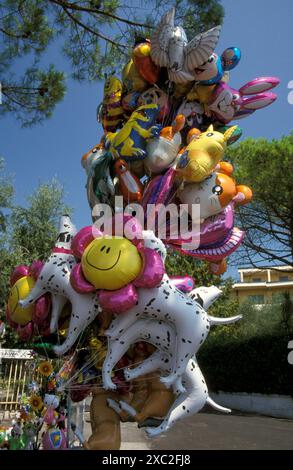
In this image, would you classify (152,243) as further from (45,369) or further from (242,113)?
(242,113)

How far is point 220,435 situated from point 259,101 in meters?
6.41

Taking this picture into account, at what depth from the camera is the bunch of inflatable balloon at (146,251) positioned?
2.90 m

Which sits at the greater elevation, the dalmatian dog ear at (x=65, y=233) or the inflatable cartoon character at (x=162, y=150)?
the inflatable cartoon character at (x=162, y=150)

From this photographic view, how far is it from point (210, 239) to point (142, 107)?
4.01 ft

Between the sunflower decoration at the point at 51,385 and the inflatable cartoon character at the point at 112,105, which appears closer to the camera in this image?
the sunflower decoration at the point at 51,385

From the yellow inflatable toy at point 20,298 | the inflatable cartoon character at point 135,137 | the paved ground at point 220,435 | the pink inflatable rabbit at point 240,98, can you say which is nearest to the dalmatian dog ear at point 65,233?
the yellow inflatable toy at point 20,298

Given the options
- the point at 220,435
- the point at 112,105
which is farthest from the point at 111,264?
the point at 220,435

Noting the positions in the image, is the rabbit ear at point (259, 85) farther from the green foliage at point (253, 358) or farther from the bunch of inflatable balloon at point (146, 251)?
the green foliage at point (253, 358)

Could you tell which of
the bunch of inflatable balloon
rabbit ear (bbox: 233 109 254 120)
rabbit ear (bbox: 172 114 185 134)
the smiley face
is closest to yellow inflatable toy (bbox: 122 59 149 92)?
the bunch of inflatable balloon

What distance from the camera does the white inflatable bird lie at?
3.53 m

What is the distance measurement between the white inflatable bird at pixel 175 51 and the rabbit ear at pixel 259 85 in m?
0.54

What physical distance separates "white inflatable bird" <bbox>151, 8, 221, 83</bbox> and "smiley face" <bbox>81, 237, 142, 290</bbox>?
1.64 meters

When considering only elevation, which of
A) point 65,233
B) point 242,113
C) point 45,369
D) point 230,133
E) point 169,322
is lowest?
point 45,369

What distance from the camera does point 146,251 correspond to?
9.64 feet
